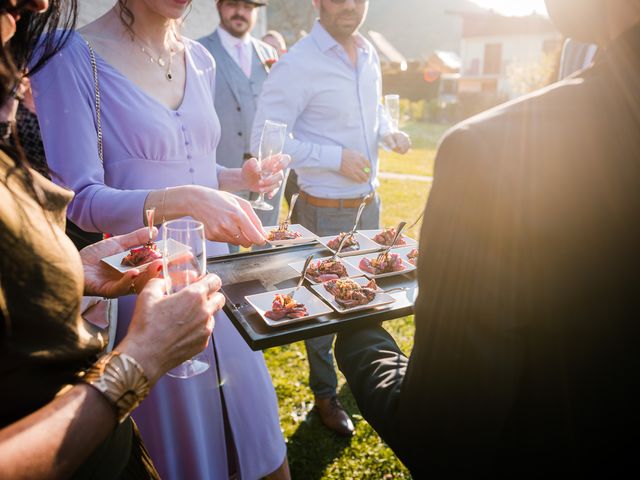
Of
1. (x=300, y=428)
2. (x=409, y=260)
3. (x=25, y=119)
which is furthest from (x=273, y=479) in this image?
(x=25, y=119)

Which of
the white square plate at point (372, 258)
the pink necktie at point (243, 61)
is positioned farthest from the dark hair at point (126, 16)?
the pink necktie at point (243, 61)

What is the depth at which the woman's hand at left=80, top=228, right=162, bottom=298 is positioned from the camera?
1.85 metres

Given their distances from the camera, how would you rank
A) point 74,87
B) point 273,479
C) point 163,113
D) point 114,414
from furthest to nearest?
point 273,479 < point 163,113 < point 74,87 < point 114,414

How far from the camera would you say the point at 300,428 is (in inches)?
146

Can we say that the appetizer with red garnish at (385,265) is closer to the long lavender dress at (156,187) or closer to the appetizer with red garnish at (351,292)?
the appetizer with red garnish at (351,292)

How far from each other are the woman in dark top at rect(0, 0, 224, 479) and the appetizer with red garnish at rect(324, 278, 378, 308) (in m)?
0.83

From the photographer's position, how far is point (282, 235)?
3.03m

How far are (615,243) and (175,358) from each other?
43.3 inches

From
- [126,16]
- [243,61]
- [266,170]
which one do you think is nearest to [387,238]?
[266,170]

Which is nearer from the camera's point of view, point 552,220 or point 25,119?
point 552,220

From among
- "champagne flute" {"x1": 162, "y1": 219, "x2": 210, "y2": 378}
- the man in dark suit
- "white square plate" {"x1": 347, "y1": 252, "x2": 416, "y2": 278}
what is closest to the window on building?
"white square plate" {"x1": 347, "y1": 252, "x2": 416, "y2": 278}

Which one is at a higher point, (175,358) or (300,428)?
(175,358)

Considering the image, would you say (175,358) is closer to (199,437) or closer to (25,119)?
(199,437)

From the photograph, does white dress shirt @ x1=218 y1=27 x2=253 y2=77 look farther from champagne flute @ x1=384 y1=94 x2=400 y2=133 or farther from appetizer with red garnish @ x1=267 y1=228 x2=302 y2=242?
appetizer with red garnish @ x1=267 y1=228 x2=302 y2=242
